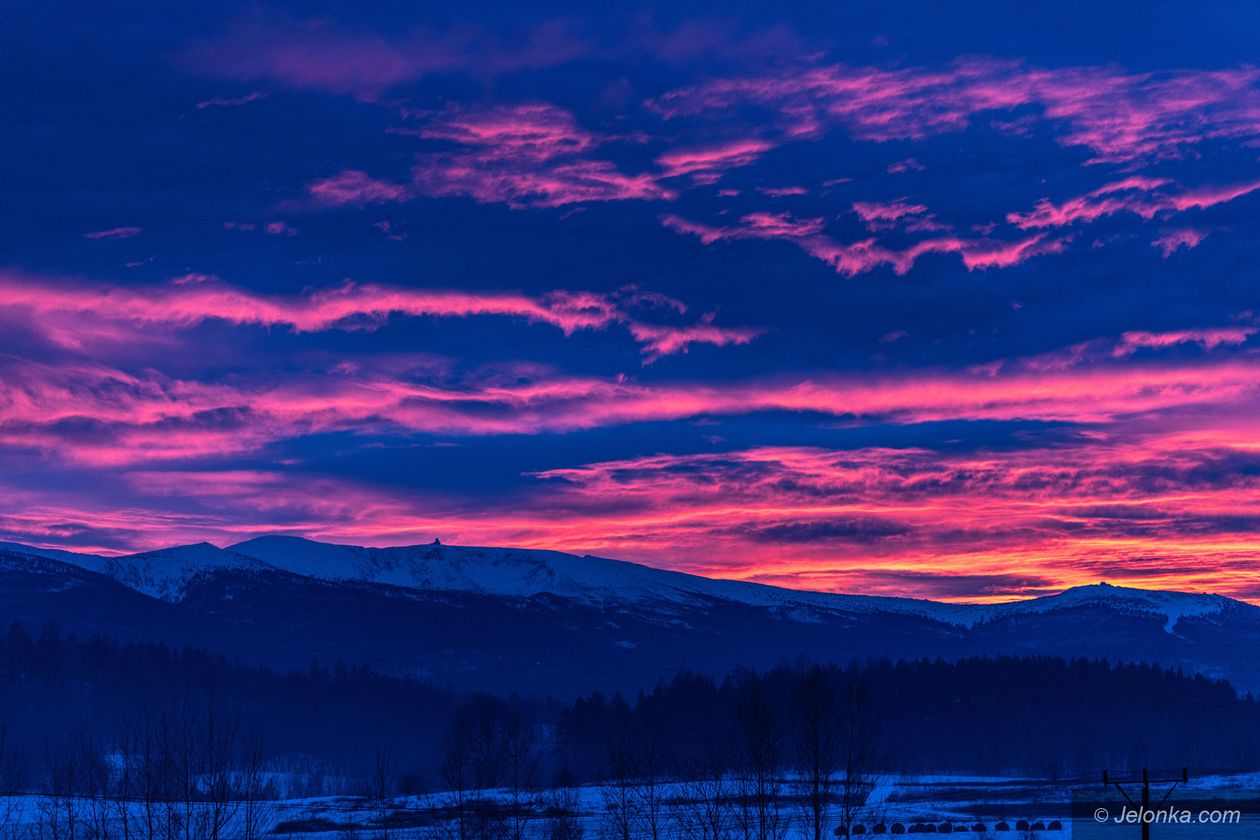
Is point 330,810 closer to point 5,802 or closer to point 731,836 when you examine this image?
point 5,802

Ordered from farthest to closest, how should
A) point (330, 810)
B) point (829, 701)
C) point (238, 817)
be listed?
point (330, 810), point (238, 817), point (829, 701)

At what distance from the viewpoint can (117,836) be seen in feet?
421

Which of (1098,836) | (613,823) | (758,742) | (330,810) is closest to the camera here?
(758,742)

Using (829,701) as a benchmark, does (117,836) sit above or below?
below

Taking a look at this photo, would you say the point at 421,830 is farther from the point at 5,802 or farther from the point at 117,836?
the point at 5,802

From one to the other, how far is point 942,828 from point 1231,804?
143 feet

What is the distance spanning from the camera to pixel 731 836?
5207 inches

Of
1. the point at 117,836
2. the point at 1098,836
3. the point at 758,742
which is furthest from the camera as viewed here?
the point at 1098,836

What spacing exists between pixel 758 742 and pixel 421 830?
5205cm

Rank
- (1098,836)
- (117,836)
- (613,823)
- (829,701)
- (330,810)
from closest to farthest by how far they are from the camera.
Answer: (829,701) → (117,836) → (1098,836) → (613,823) → (330,810)

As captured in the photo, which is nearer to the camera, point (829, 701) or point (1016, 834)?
point (829, 701)

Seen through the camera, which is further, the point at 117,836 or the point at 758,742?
the point at 117,836

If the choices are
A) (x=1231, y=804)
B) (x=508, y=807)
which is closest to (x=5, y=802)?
(x=508, y=807)

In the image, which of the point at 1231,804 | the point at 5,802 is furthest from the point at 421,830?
the point at 1231,804
